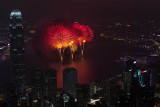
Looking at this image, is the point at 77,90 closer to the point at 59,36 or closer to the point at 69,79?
the point at 69,79

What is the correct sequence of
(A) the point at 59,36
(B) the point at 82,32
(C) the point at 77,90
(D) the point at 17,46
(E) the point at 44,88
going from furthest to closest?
(D) the point at 17,46 → (B) the point at 82,32 → (A) the point at 59,36 → (E) the point at 44,88 → (C) the point at 77,90

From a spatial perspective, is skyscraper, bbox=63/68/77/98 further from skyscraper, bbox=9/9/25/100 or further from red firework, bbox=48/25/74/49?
skyscraper, bbox=9/9/25/100

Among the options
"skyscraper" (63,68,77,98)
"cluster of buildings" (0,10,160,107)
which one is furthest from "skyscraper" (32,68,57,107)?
"skyscraper" (63,68,77,98)

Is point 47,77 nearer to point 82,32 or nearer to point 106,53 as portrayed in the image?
point 82,32

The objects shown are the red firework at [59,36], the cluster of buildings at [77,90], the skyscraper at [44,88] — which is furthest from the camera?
the red firework at [59,36]

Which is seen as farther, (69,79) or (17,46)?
(17,46)

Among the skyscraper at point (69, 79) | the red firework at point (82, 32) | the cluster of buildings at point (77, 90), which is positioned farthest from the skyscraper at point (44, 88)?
the red firework at point (82, 32)

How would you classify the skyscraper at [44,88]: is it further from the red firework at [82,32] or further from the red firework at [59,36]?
the red firework at [82,32]

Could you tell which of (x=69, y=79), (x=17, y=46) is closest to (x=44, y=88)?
(x=69, y=79)
